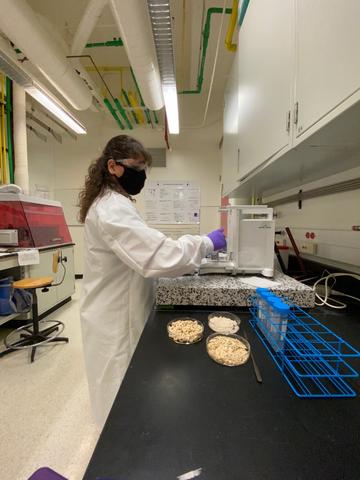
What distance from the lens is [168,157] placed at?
4012 millimetres

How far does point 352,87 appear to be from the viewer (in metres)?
0.57

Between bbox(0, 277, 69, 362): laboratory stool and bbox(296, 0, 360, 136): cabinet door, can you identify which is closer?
bbox(296, 0, 360, 136): cabinet door

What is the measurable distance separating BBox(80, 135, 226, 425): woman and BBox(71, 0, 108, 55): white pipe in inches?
Result: 54.0

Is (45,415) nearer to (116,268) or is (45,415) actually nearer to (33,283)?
(33,283)

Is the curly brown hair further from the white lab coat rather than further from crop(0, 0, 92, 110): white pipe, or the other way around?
crop(0, 0, 92, 110): white pipe

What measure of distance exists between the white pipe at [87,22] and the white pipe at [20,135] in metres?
1.07

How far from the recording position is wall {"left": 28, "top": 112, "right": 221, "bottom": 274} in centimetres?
393

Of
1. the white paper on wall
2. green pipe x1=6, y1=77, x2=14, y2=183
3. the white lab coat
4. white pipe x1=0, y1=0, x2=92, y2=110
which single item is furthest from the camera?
the white paper on wall

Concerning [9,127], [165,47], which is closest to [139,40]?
[165,47]

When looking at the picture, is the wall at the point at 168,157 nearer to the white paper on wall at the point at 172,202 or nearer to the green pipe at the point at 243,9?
the white paper on wall at the point at 172,202

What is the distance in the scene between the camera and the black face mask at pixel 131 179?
111 cm

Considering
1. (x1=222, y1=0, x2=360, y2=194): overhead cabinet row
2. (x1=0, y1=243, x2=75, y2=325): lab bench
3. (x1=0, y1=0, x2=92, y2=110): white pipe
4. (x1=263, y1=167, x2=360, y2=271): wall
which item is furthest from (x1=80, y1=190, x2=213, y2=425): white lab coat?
(x1=0, y1=0, x2=92, y2=110): white pipe

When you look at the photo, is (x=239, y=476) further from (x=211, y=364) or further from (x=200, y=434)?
(x=211, y=364)

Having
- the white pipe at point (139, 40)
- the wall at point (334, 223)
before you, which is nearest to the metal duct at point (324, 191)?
the wall at point (334, 223)
